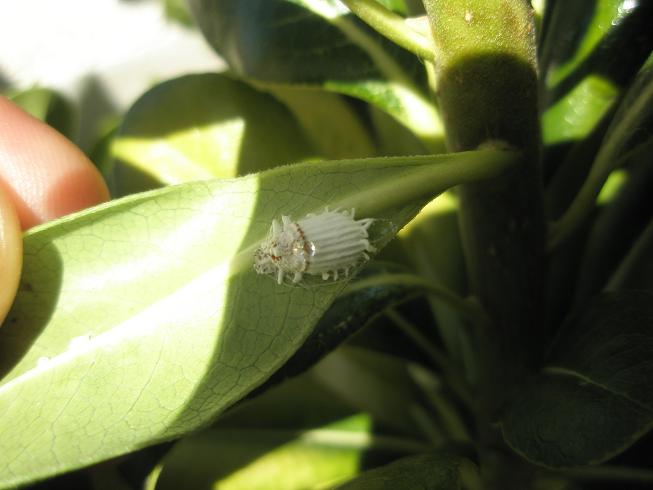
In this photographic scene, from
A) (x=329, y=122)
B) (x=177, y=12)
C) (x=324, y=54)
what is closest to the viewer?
(x=324, y=54)

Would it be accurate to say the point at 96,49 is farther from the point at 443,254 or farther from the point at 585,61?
the point at 585,61

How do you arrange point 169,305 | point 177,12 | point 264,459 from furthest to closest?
point 177,12 → point 264,459 → point 169,305

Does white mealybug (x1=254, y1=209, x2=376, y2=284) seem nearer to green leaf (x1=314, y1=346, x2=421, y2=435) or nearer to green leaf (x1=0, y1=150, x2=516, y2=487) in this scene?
green leaf (x1=0, y1=150, x2=516, y2=487)

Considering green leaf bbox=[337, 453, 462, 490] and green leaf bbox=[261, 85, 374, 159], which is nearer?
green leaf bbox=[337, 453, 462, 490]

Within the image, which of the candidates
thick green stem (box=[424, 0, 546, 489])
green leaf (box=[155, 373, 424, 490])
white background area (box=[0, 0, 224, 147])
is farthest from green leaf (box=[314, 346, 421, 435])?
white background area (box=[0, 0, 224, 147])

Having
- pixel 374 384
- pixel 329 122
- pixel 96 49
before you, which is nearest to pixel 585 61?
pixel 329 122

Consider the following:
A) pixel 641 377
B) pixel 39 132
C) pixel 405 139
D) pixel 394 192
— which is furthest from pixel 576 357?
pixel 39 132

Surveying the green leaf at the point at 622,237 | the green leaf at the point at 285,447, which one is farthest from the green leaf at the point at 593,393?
the green leaf at the point at 285,447
